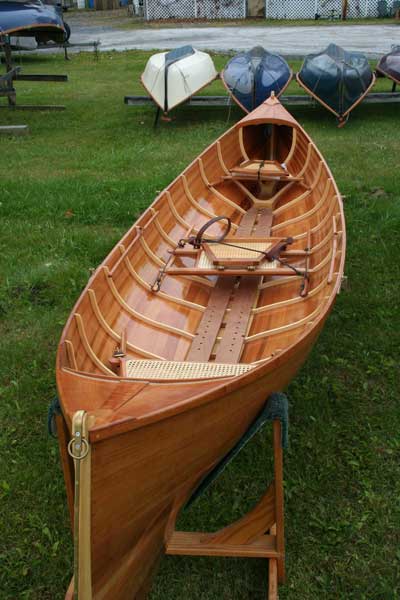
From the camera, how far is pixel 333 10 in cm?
2838

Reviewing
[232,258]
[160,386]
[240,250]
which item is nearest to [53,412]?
[160,386]

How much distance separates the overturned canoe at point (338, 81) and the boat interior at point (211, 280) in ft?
16.1

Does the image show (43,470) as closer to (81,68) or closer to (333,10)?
(81,68)

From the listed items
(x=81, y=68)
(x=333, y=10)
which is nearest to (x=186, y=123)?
(x=81, y=68)

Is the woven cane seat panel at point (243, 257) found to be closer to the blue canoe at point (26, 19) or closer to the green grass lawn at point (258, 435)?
the green grass lawn at point (258, 435)

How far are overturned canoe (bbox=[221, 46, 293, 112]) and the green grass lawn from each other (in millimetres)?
1963

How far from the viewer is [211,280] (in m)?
4.55

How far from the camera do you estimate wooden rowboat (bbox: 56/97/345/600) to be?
225 cm


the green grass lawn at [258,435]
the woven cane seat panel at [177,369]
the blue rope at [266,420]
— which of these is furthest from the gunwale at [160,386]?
the green grass lawn at [258,435]

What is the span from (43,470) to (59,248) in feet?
10.3

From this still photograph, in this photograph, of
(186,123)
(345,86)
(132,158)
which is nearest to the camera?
(132,158)

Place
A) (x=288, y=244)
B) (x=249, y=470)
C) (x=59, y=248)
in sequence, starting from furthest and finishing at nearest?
(x=59, y=248)
(x=288, y=244)
(x=249, y=470)

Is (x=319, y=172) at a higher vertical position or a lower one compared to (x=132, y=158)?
higher

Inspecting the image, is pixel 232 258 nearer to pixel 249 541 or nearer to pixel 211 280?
pixel 211 280
